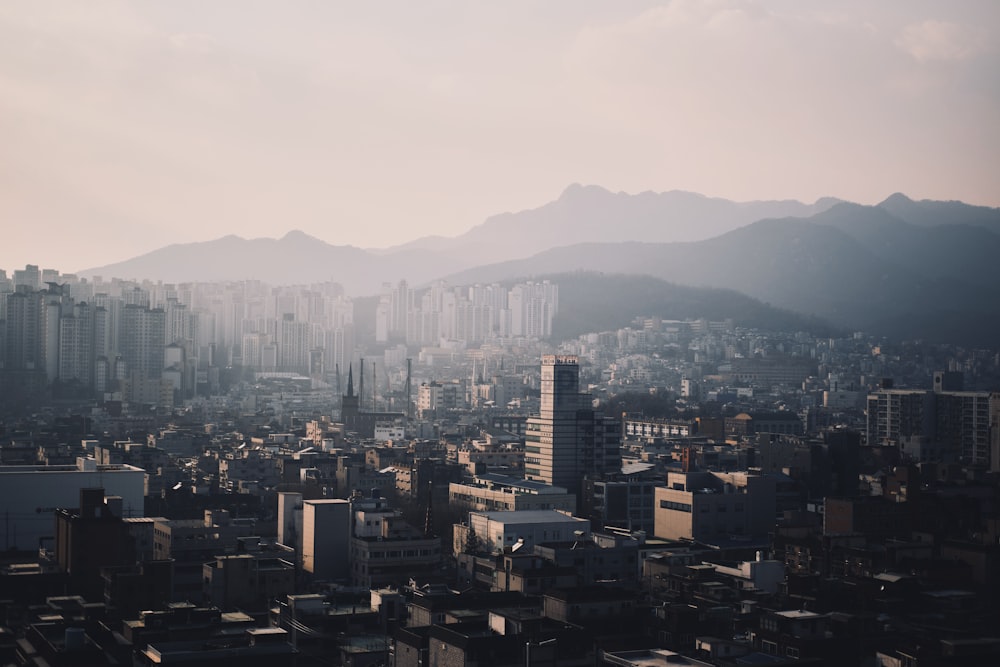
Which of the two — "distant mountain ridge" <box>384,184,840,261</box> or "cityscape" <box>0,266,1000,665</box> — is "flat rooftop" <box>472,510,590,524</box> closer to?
"cityscape" <box>0,266,1000,665</box>

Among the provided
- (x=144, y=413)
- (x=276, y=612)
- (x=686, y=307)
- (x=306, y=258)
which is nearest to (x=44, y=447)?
(x=144, y=413)

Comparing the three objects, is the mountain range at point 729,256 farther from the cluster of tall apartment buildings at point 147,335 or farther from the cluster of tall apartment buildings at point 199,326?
the cluster of tall apartment buildings at point 147,335

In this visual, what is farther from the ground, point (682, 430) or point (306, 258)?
point (306, 258)

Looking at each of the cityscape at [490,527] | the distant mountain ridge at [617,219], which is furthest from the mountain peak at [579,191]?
the cityscape at [490,527]

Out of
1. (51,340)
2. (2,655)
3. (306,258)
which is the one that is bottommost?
(2,655)

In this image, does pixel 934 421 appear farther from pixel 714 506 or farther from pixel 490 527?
pixel 490 527

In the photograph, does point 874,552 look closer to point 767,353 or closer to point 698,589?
point 698,589

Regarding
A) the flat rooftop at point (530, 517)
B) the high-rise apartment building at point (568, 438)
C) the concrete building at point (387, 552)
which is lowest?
the concrete building at point (387, 552)
